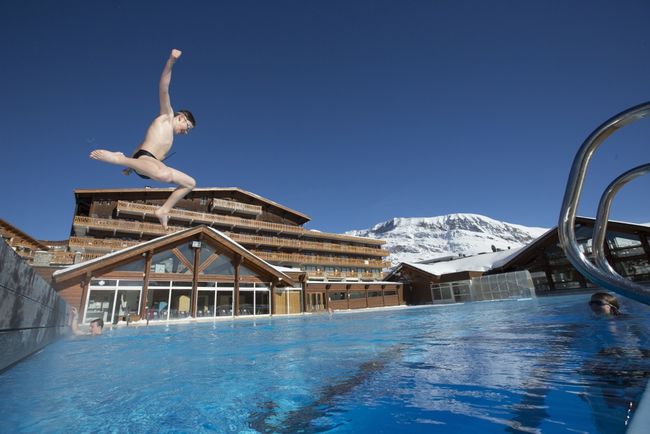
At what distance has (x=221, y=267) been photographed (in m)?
19.5

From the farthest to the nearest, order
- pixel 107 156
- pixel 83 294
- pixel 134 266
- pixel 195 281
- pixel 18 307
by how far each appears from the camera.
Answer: pixel 195 281
pixel 134 266
pixel 83 294
pixel 18 307
pixel 107 156

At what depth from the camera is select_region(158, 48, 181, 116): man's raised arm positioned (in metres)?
3.15

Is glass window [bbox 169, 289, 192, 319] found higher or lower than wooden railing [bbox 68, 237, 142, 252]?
lower

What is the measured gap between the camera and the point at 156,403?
8.87 feet

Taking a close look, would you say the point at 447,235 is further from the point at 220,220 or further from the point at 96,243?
the point at 96,243

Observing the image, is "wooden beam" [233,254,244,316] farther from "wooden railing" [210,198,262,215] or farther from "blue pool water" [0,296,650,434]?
"blue pool water" [0,296,650,434]

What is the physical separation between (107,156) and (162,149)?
49 centimetres

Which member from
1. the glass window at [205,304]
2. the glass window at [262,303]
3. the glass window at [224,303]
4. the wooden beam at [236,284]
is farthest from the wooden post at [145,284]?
the glass window at [262,303]

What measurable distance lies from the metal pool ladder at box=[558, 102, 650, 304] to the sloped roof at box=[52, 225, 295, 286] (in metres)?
17.9

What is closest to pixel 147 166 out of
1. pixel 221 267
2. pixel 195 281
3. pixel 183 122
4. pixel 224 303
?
pixel 183 122

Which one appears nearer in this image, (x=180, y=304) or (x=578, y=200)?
(x=578, y=200)

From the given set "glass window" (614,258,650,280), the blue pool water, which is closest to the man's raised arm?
the blue pool water

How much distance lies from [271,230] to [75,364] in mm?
30290

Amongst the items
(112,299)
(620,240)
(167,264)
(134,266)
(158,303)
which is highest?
(620,240)
